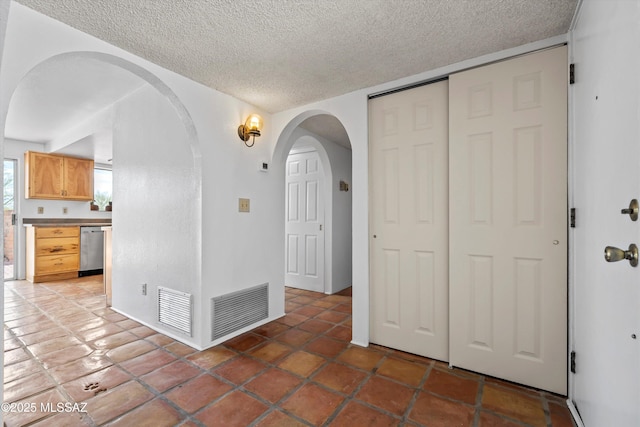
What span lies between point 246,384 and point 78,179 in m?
5.77

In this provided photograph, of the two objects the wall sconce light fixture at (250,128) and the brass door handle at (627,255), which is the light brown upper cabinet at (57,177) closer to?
the wall sconce light fixture at (250,128)

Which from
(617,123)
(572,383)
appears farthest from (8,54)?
(572,383)

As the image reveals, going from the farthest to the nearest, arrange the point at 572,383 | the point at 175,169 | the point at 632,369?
1. the point at 175,169
2. the point at 572,383
3. the point at 632,369

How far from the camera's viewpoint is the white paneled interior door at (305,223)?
170 inches

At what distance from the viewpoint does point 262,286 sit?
9.82 feet

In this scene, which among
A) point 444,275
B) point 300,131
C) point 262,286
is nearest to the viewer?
point 444,275

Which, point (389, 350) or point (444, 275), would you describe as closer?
point (444, 275)

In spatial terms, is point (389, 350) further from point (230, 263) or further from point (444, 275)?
point (230, 263)

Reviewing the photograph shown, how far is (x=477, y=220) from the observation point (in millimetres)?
2029

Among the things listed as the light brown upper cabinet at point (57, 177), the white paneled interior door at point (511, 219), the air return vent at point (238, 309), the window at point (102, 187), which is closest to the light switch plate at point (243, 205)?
the air return vent at point (238, 309)

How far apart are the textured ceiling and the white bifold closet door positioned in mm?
269

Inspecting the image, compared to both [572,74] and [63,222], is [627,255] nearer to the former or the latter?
[572,74]

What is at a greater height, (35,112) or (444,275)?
(35,112)

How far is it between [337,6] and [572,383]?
2.59 m
